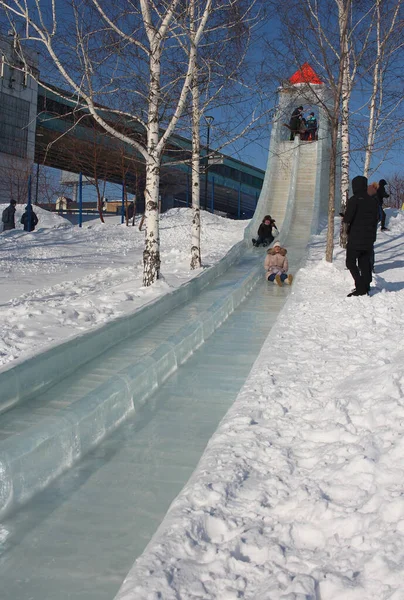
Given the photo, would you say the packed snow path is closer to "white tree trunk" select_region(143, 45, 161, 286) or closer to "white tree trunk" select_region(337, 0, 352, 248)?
"white tree trunk" select_region(143, 45, 161, 286)

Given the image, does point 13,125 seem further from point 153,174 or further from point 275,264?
point 153,174

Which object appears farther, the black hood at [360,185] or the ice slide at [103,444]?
the black hood at [360,185]

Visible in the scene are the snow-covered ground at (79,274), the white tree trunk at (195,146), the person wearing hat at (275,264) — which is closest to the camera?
the snow-covered ground at (79,274)

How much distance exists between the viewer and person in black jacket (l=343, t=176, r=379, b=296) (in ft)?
28.8

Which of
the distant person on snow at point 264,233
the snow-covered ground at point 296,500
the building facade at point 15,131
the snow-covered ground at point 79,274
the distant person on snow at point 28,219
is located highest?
the building facade at point 15,131

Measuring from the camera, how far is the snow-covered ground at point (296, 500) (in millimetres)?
2248

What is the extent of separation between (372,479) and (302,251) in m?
15.6

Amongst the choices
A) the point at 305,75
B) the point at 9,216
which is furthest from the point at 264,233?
the point at 9,216

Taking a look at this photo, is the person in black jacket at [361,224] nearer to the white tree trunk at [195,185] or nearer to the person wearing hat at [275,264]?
the person wearing hat at [275,264]

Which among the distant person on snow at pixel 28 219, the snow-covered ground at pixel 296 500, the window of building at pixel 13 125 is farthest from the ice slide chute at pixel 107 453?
the window of building at pixel 13 125

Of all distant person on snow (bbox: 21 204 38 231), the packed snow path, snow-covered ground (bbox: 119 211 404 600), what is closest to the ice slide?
the packed snow path

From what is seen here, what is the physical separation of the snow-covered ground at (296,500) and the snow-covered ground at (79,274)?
2.22m

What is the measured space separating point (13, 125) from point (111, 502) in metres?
47.7

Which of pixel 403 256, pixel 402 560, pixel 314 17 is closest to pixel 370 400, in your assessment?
pixel 402 560
